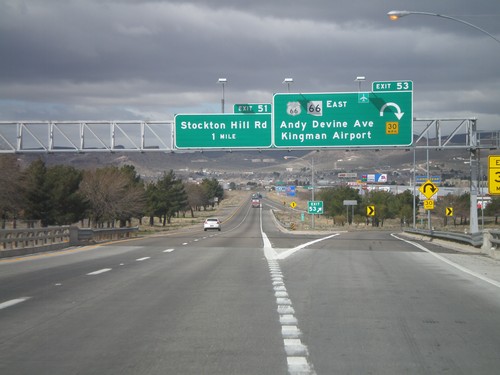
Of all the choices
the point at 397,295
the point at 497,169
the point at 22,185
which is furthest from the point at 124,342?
the point at 22,185

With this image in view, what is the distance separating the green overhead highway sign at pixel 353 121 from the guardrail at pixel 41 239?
12.0 m

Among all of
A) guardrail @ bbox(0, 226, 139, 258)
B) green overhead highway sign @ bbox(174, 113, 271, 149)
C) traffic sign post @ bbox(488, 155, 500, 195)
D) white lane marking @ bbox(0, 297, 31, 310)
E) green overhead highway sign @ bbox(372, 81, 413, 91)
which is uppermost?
green overhead highway sign @ bbox(372, 81, 413, 91)

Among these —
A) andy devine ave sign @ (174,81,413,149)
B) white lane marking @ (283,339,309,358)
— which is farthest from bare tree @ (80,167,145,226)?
white lane marking @ (283,339,309,358)

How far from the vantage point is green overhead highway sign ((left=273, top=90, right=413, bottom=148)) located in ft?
122

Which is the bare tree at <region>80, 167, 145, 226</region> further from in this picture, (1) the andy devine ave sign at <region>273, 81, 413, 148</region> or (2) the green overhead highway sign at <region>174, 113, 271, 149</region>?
(1) the andy devine ave sign at <region>273, 81, 413, 148</region>

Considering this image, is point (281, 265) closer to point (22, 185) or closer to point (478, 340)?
point (478, 340)

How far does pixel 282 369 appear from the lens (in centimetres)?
739

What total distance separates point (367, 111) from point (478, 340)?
29.0 meters

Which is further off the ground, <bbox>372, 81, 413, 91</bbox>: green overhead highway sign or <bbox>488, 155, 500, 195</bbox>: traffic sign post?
<bbox>372, 81, 413, 91</bbox>: green overhead highway sign

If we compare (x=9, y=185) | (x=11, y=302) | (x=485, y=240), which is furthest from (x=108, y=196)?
(x=11, y=302)

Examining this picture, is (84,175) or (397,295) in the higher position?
(84,175)

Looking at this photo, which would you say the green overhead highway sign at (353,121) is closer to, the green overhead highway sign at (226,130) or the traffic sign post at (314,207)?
the green overhead highway sign at (226,130)

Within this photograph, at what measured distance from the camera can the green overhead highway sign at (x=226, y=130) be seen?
38.2 m

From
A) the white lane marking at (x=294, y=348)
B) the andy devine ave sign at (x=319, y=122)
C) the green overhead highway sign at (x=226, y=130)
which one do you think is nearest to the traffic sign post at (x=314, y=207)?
the green overhead highway sign at (x=226, y=130)
